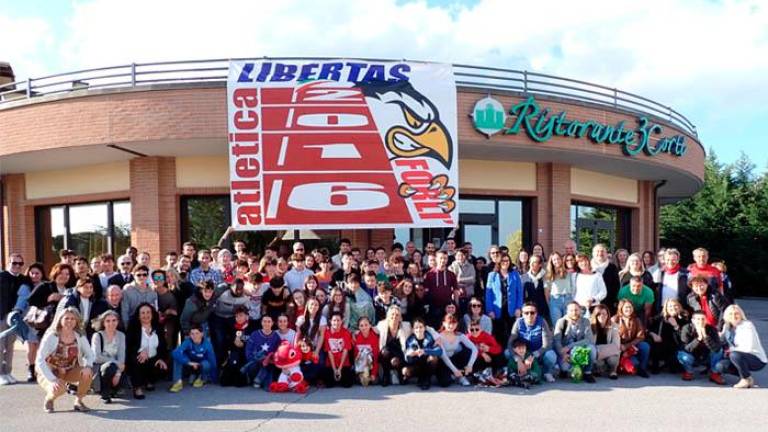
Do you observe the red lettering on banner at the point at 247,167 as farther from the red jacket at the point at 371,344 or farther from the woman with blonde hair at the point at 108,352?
the red jacket at the point at 371,344

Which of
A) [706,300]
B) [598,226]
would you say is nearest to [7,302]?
[706,300]

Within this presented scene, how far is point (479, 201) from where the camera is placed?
14.1 meters

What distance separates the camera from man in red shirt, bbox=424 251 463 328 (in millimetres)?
8008

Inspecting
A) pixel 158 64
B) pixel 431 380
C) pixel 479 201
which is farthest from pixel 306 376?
pixel 479 201

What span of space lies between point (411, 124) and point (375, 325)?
4.68m

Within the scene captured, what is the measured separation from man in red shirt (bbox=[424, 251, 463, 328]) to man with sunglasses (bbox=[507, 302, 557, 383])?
1.08 metres

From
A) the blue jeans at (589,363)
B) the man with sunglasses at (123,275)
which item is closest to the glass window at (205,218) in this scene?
the man with sunglasses at (123,275)

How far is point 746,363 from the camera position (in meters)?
6.79

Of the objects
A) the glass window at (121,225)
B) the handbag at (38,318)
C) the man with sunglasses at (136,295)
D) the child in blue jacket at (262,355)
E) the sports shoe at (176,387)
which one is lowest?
the sports shoe at (176,387)

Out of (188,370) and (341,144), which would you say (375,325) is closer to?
(188,370)

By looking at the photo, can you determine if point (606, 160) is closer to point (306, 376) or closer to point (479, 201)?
point (479, 201)

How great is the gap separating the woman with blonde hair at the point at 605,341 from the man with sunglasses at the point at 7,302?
A: 25.0 feet

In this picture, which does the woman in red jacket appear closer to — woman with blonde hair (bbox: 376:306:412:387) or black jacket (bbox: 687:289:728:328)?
woman with blonde hair (bbox: 376:306:412:387)

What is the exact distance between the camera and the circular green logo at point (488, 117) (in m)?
11.5
